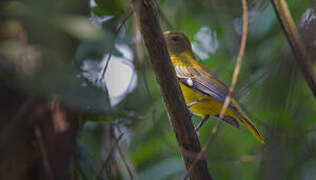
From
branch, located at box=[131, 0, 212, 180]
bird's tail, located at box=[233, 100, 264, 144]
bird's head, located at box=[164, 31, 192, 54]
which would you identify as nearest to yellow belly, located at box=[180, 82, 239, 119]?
bird's tail, located at box=[233, 100, 264, 144]

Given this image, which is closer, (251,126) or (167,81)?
(167,81)

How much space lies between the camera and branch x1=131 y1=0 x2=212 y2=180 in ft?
8.43

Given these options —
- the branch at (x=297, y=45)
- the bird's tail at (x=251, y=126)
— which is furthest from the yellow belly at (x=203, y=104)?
the branch at (x=297, y=45)

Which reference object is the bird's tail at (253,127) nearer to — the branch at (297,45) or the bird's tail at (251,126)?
the bird's tail at (251,126)

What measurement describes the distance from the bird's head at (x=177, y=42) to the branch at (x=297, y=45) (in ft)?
9.78

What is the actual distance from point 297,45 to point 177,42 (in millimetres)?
3421

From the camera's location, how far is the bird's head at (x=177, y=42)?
5.34 metres

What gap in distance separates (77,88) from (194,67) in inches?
114

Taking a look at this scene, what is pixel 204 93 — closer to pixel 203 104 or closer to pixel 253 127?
pixel 203 104

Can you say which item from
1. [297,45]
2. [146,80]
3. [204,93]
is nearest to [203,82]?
[204,93]

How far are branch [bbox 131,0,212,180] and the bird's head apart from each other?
2223mm

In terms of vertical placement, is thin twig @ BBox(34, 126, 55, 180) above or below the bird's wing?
above

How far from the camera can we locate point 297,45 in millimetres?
2180

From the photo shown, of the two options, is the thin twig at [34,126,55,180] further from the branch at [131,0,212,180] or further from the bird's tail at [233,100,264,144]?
the bird's tail at [233,100,264,144]
